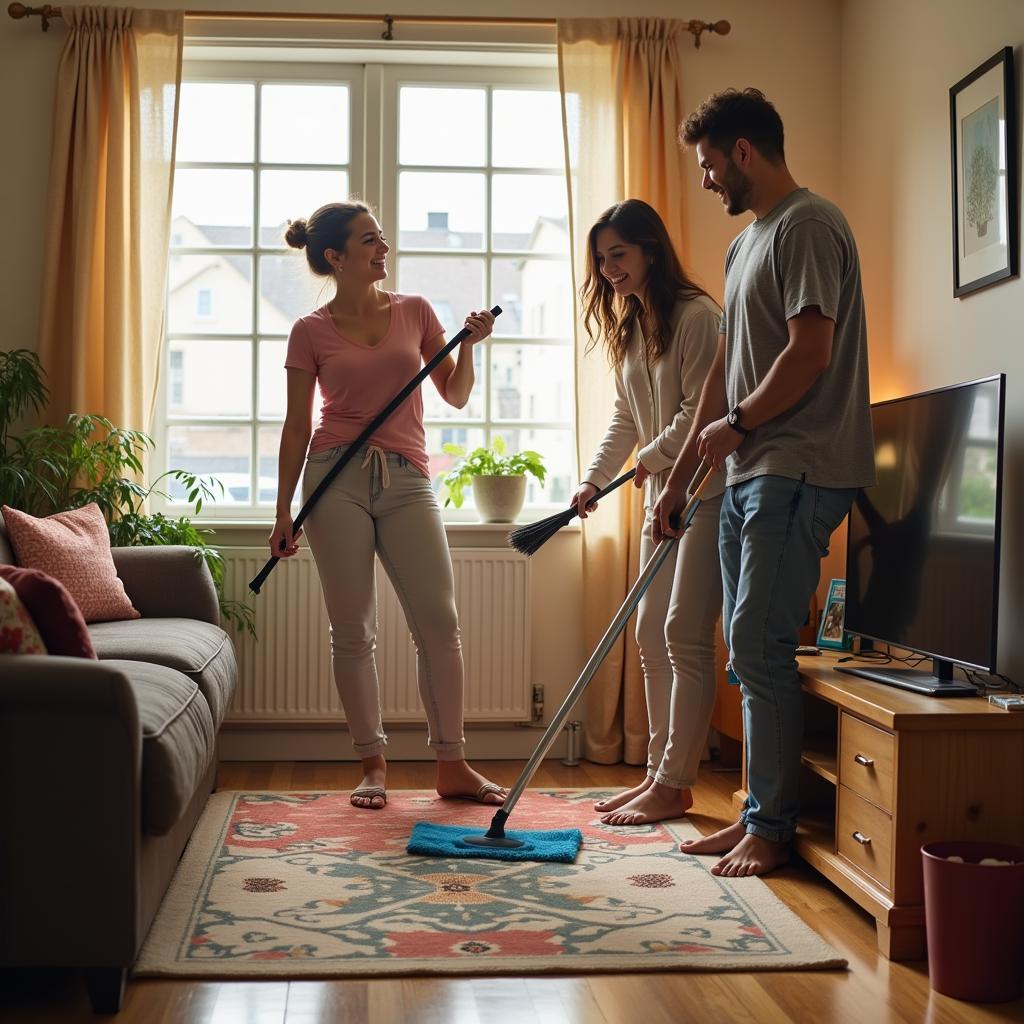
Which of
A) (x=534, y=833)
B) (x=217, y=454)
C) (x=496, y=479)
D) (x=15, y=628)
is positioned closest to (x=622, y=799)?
(x=534, y=833)

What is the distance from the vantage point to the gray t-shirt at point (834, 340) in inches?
91.6

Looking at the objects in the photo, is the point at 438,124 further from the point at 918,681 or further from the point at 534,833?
the point at 918,681

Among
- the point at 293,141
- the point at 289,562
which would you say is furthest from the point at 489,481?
the point at 293,141

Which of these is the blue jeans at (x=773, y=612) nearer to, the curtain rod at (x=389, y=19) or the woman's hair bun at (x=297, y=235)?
the woman's hair bun at (x=297, y=235)

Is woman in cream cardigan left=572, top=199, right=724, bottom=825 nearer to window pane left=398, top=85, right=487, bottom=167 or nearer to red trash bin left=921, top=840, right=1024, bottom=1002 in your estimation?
red trash bin left=921, top=840, right=1024, bottom=1002

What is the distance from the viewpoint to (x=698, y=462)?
270cm

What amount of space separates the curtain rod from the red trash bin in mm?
2860

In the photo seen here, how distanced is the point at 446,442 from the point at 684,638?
59.1 inches

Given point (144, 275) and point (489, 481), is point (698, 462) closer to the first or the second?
point (489, 481)

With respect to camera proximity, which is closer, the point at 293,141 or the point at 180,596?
the point at 180,596

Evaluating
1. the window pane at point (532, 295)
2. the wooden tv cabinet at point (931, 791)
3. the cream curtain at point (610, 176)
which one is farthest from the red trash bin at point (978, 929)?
the window pane at point (532, 295)

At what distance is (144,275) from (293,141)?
70 centimetres

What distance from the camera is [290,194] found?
400cm

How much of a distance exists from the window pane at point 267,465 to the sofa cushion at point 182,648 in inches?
34.2
